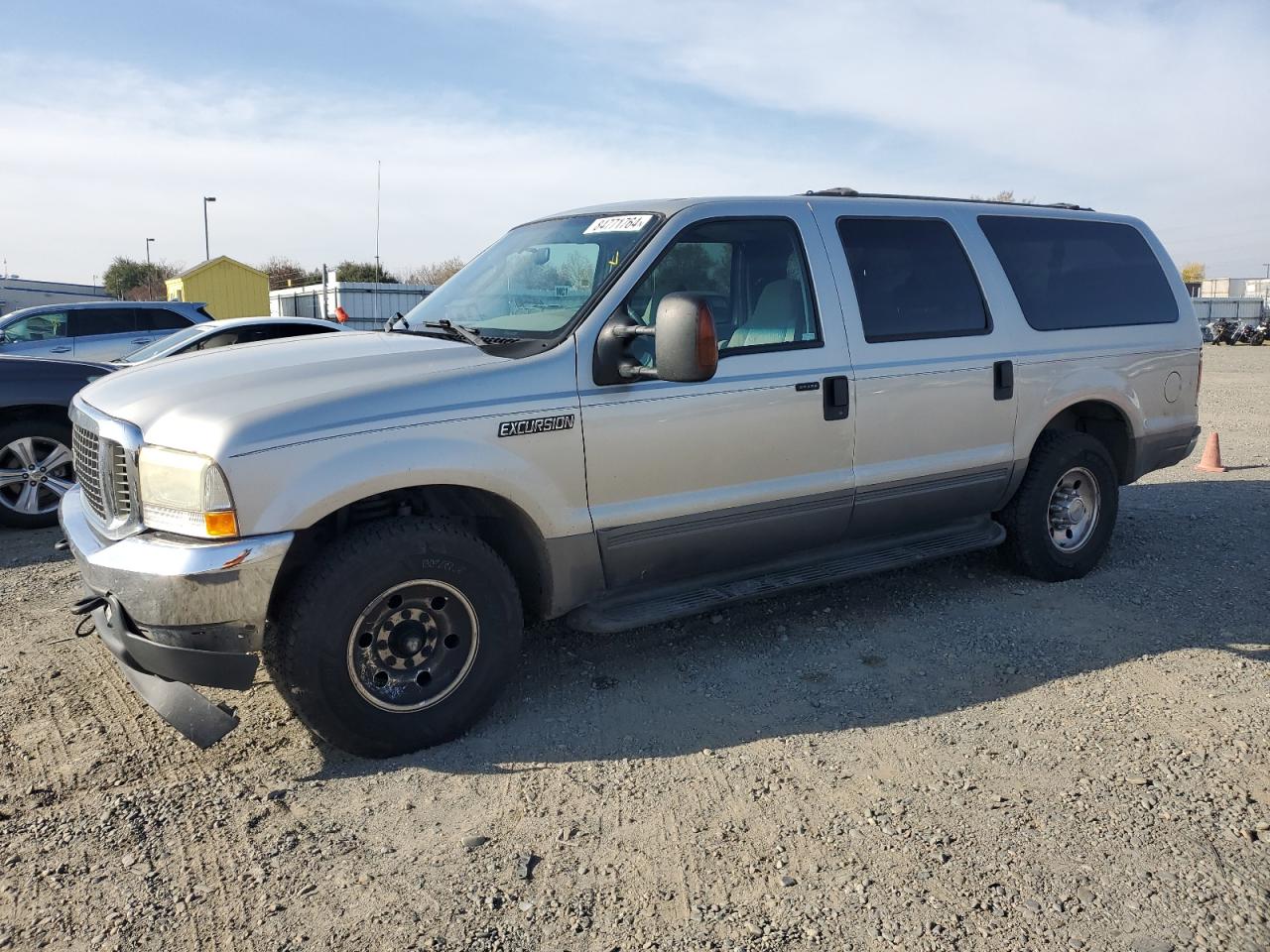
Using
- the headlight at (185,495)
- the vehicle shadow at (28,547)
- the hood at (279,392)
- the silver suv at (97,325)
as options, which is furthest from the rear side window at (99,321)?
the headlight at (185,495)

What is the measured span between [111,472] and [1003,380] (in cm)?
405

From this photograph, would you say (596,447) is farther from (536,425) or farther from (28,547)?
(28,547)

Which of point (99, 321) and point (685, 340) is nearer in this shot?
point (685, 340)

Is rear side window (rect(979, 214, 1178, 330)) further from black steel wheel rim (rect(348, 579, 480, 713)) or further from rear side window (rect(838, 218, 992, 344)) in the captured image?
black steel wheel rim (rect(348, 579, 480, 713))

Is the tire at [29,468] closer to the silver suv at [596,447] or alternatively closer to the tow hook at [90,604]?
the silver suv at [596,447]

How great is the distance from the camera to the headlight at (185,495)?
3.04 meters

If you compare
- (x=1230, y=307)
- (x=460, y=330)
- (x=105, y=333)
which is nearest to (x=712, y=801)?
(x=460, y=330)

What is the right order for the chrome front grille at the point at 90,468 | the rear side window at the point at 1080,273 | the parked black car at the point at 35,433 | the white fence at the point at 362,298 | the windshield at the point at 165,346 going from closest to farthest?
the chrome front grille at the point at 90,468
the rear side window at the point at 1080,273
the parked black car at the point at 35,433
the windshield at the point at 165,346
the white fence at the point at 362,298

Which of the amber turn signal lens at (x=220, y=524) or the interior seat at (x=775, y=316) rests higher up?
the interior seat at (x=775, y=316)

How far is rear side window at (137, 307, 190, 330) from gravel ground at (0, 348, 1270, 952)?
9.61m

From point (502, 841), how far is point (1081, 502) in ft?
13.3

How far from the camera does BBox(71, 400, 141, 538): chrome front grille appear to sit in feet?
10.7

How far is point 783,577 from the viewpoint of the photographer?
442 cm

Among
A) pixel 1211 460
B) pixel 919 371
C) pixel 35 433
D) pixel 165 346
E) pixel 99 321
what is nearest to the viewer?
pixel 919 371
